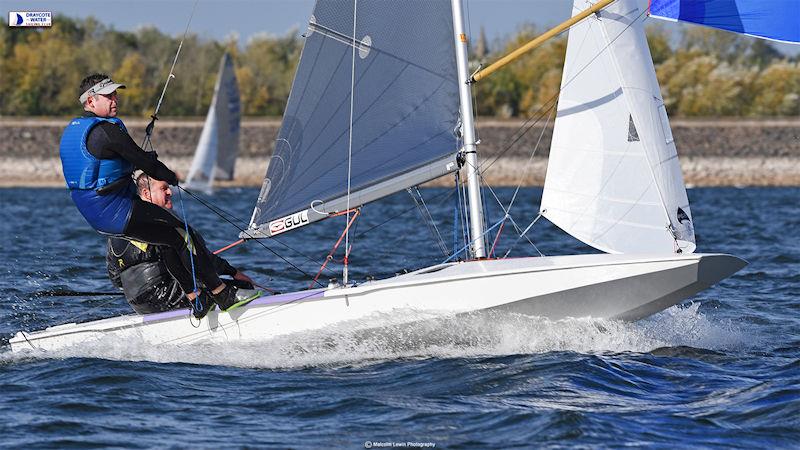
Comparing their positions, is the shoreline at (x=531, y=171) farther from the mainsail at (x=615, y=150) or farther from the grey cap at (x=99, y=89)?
the grey cap at (x=99, y=89)

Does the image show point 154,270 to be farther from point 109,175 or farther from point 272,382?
point 272,382

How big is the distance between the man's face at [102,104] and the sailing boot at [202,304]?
4.20ft

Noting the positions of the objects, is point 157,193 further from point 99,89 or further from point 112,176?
point 99,89

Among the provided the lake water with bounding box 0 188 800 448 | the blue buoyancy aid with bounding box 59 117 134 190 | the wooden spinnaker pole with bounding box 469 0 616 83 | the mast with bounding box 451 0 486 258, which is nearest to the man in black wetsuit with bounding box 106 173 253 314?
the lake water with bounding box 0 188 800 448

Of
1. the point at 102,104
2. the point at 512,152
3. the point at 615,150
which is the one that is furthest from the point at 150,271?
the point at 512,152

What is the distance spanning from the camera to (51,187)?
44.2 metres

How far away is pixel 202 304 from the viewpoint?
762cm

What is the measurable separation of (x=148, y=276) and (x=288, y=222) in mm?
1044

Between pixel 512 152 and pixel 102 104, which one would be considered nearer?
pixel 102 104

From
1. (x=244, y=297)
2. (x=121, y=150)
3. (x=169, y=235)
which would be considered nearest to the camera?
(x=121, y=150)

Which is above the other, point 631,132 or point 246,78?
point 246,78

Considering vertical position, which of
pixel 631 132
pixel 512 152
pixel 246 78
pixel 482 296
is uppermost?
pixel 246 78

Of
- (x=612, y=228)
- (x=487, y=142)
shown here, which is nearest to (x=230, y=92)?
(x=487, y=142)

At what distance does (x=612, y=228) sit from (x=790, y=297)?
3.16m
